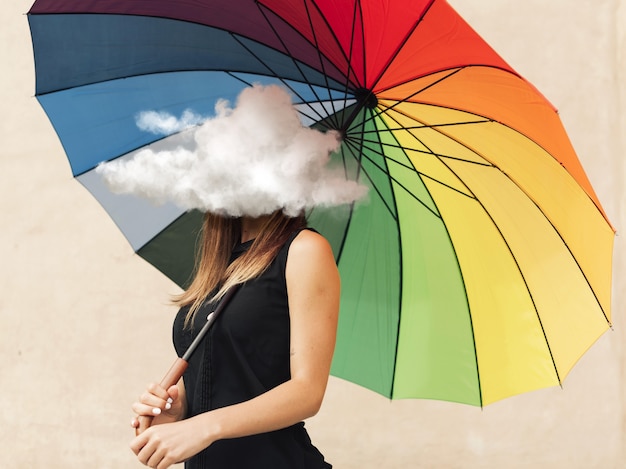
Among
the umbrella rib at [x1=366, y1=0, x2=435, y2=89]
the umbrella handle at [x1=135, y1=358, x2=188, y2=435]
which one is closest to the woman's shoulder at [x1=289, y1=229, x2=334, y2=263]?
the umbrella handle at [x1=135, y1=358, x2=188, y2=435]

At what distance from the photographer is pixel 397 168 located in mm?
2156

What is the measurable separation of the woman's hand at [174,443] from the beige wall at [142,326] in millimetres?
3064

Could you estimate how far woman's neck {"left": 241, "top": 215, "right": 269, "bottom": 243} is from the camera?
1922 millimetres

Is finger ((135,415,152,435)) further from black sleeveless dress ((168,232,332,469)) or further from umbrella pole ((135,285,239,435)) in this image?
black sleeveless dress ((168,232,332,469))

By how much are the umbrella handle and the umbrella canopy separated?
2.34 feet

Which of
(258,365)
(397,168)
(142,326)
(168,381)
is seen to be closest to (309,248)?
(258,365)

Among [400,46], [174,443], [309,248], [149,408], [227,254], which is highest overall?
[400,46]

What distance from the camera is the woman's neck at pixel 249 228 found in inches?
75.7

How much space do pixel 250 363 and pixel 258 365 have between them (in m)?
0.02

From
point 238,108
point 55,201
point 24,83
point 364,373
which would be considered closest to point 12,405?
point 55,201

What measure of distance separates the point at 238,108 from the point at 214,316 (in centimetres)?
57

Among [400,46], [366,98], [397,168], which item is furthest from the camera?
[397,168]

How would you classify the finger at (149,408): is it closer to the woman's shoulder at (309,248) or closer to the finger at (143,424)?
the finger at (143,424)

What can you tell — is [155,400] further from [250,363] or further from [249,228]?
[249,228]
